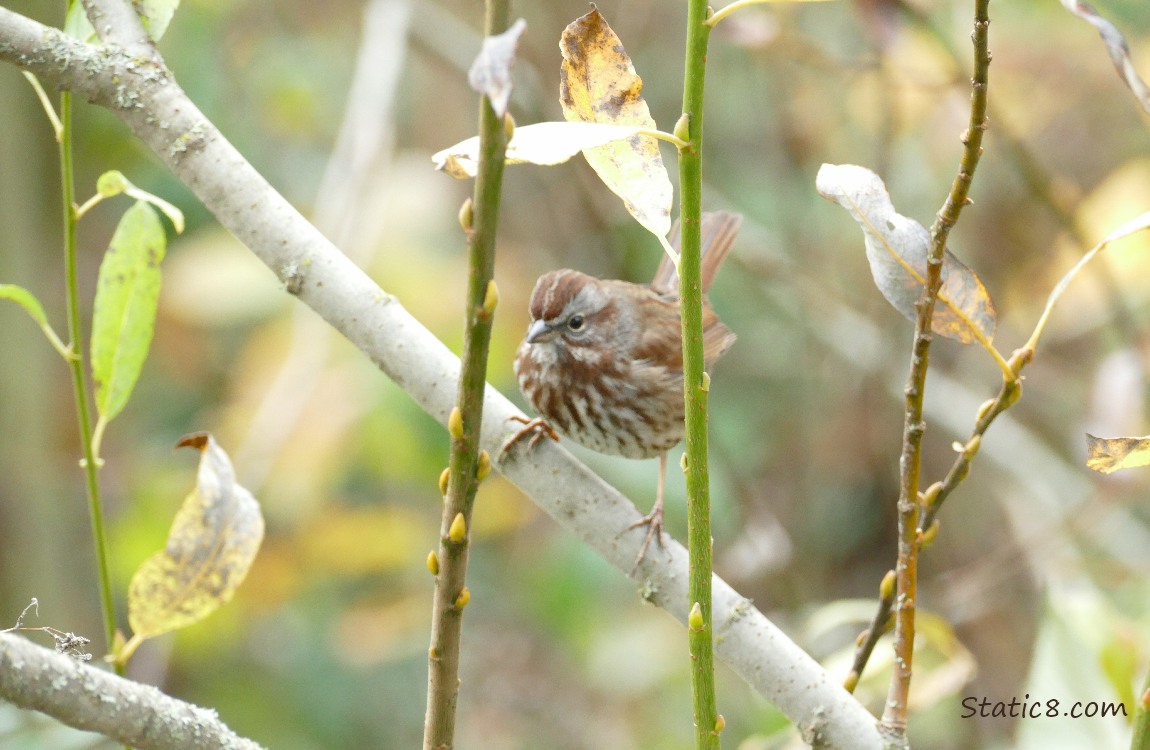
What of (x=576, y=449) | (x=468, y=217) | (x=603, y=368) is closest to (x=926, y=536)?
(x=468, y=217)

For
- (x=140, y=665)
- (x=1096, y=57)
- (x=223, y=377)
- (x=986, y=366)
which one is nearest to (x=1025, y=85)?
(x=1096, y=57)

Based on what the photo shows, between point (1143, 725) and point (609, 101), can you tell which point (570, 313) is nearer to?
point (609, 101)

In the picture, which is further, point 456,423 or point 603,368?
point 603,368

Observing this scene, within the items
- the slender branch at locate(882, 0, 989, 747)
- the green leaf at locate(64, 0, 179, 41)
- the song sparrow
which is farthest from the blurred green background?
the slender branch at locate(882, 0, 989, 747)

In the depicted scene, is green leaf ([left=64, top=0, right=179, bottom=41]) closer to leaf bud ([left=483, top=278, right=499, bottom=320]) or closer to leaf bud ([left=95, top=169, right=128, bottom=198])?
leaf bud ([left=95, top=169, right=128, bottom=198])

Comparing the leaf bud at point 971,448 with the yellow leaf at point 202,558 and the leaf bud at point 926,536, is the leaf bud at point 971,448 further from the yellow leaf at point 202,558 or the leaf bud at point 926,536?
the yellow leaf at point 202,558

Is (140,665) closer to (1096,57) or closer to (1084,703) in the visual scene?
(1084,703)

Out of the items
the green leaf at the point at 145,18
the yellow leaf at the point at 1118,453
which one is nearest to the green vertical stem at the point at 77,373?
the green leaf at the point at 145,18
